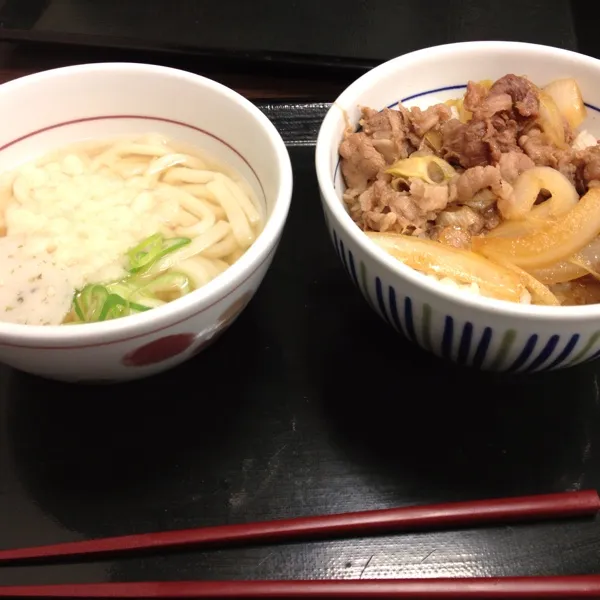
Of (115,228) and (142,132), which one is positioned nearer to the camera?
(115,228)

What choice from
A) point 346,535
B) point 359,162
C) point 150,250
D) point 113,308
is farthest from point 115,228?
point 346,535

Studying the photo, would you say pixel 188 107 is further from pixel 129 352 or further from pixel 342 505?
pixel 342 505

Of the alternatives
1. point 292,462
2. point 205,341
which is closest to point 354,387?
point 292,462

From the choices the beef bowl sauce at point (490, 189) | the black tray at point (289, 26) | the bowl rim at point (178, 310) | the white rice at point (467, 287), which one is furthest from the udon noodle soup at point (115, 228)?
the black tray at point (289, 26)

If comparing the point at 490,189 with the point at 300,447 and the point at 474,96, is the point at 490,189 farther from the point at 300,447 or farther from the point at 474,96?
the point at 300,447

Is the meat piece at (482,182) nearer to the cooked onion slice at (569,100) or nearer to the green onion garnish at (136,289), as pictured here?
the cooked onion slice at (569,100)

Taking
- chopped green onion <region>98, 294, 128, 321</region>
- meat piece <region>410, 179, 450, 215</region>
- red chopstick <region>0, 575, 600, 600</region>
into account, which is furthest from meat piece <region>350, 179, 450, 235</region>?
red chopstick <region>0, 575, 600, 600</region>

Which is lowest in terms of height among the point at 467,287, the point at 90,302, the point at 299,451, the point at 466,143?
the point at 299,451
